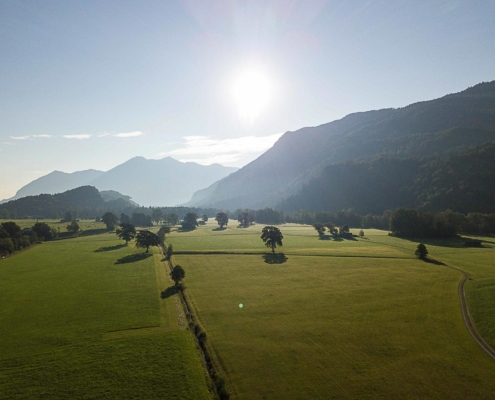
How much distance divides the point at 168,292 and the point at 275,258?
45.6 m

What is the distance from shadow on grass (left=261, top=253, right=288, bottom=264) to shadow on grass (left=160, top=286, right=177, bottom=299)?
1435 inches

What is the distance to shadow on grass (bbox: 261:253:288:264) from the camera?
9725 centimetres

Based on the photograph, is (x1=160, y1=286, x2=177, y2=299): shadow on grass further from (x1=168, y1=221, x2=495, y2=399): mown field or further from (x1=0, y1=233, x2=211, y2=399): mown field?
(x1=168, y1=221, x2=495, y2=399): mown field

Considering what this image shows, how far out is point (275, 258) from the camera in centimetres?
10225

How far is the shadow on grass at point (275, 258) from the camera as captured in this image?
9725 cm

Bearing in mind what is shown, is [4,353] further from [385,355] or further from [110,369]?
[385,355]

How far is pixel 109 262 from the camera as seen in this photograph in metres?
98.6

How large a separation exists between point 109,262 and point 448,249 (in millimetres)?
127228

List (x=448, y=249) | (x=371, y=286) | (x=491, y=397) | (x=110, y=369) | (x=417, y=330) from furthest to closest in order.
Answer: (x=448, y=249), (x=371, y=286), (x=417, y=330), (x=110, y=369), (x=491, y=397)

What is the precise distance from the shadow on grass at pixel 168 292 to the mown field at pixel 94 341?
987 mm

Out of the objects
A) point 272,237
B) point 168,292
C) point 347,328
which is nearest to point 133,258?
point 168,292

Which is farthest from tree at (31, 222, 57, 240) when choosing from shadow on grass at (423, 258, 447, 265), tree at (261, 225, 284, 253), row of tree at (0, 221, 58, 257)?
shadow on grass at (423, 258, 447, 265)

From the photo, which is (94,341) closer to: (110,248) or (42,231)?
(110,248)

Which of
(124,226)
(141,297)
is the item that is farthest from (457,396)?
(124,226)
